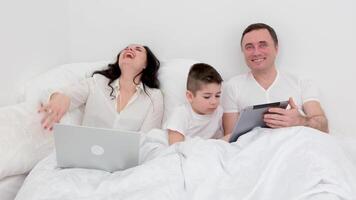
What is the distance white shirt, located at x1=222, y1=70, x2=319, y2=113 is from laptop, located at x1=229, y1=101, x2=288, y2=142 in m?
0.40

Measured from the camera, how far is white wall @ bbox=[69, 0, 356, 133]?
1950mm

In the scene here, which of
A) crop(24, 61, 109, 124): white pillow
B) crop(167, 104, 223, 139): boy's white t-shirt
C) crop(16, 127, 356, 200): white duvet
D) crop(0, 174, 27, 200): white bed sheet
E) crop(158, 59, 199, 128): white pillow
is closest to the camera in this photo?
crop(16, 127, 356, 200): white duvet

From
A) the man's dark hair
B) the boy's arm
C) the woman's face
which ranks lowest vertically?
the boy's arm

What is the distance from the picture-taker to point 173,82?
6.34 feet

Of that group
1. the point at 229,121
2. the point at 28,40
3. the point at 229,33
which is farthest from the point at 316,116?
the point at 28,40

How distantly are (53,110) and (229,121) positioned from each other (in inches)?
32.2

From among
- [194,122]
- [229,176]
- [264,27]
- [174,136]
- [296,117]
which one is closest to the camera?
[229,176]

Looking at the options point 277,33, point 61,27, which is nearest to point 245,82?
point 277,33

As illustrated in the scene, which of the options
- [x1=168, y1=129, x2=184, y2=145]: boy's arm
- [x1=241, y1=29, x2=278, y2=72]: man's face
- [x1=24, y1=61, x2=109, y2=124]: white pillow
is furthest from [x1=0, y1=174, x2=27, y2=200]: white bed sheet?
[x1=241, y1=29, x2=278, y2=72]: man's face

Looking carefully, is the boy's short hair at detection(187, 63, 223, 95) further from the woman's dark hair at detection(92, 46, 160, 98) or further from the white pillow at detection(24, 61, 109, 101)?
the white pillow at detection(24, 61, 109, 101)

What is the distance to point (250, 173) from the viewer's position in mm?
1195

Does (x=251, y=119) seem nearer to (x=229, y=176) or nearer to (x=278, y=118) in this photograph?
(x=278, y=118)

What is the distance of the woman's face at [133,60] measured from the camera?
188 centimetres

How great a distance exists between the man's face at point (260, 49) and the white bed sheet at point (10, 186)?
1.14 m
